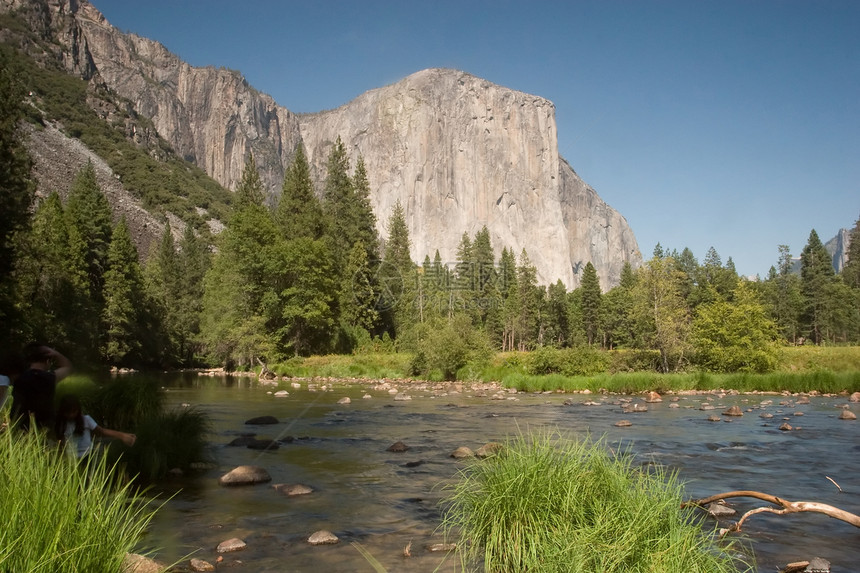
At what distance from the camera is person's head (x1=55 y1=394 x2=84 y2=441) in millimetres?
6699

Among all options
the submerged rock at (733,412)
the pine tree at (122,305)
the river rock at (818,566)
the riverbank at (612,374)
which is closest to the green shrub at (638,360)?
the riverbank at (612,374)

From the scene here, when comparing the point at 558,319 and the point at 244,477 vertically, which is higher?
the point at 558,319

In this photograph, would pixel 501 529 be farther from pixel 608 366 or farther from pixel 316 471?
pixel 608 366

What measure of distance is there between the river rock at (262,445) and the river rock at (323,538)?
6.35 metres

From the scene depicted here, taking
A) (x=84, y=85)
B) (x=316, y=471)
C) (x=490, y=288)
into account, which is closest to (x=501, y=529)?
(x=316, y=471)

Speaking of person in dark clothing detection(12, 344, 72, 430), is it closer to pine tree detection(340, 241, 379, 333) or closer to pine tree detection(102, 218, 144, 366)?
pine tree detection(102, 218, 144, 366)

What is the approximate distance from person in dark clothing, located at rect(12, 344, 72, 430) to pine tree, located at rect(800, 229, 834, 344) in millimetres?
87682

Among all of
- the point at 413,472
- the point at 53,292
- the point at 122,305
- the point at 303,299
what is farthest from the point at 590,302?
the point at 413,472

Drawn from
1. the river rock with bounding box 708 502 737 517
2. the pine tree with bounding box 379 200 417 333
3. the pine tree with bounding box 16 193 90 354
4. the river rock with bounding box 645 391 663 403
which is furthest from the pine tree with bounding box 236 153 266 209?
the river rock with bounding box 708 502 737 517

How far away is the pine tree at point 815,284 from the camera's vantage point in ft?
254

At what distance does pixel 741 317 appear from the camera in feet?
125

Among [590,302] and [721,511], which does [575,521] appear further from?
[590,302]

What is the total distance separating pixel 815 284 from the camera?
79.7 m

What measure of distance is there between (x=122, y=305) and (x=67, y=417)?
150 ft
